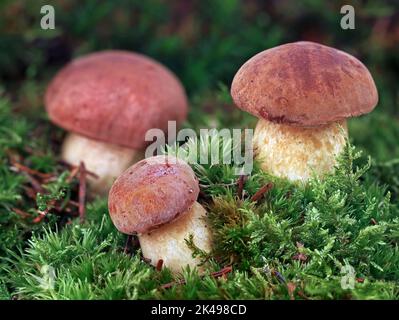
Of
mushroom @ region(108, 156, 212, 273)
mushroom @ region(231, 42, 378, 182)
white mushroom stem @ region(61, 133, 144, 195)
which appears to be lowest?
white mushroom stem @ region(61, 133, 144, 195)

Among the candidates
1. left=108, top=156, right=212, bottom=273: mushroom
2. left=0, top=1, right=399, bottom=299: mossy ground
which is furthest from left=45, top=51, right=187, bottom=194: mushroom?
left=108, top=156, right=212, bottom=273: mushroom

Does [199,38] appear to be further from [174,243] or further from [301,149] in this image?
[174,243]

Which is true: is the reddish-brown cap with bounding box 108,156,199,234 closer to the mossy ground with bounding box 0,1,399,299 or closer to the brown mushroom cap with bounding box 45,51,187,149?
the mossy ground with bounding box 0,1,399,299

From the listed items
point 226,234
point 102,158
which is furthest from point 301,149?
point 102,158

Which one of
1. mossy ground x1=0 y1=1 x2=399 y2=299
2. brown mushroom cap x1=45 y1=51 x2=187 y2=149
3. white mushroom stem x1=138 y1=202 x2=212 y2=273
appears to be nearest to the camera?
mossy ground x1=0 y1=1 x2=399 y2=299

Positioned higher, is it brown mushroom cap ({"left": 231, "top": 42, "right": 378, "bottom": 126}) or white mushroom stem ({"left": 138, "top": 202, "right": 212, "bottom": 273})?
brown mushroom cap ({"left": 231, "top": 42, "right": 378, "bottom": 126})

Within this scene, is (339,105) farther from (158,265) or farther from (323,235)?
(158,265)
